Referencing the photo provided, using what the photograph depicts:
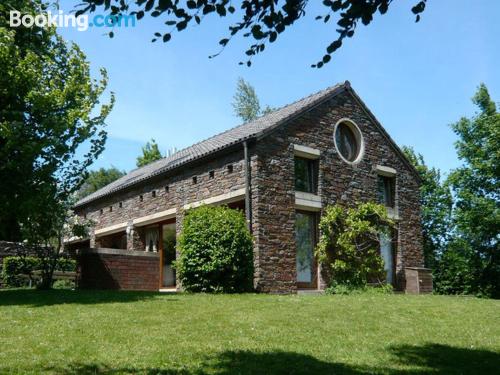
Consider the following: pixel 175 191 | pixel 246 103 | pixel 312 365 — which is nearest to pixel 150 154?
pixel 246 103

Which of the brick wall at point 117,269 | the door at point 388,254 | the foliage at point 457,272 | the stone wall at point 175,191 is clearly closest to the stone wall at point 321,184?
the door at point 388,254

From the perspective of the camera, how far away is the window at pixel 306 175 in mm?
16938

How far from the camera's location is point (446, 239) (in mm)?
27969

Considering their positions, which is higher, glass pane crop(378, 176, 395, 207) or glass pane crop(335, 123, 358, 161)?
glass pane crop(335, 123, 358, 161)

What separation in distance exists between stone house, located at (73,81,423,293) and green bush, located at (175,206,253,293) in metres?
0.69

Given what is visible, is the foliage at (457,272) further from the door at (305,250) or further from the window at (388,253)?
the door at (305,250)

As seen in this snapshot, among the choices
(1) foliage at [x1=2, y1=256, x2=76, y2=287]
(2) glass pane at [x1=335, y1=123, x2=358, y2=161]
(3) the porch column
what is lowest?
(1) foliage at [x1=2, y1=256, x2=76, y2=287]

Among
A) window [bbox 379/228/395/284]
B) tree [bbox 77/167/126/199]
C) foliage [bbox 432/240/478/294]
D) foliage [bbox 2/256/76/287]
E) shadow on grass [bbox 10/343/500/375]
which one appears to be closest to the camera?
shadow on grass [bbox 10/343/500/375]

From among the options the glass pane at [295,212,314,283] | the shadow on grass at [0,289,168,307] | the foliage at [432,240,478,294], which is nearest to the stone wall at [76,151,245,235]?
the glass pane at [295,212,314,283]

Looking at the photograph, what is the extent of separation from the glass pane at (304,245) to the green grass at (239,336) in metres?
4.47

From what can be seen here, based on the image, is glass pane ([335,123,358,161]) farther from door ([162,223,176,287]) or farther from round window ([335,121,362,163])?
door ([162,223,176,287])

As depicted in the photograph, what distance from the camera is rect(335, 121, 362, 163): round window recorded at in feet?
61.2

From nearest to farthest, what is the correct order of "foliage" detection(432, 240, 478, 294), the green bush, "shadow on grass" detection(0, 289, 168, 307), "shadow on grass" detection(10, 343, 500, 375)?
1. "shadow on grass" detection(10, 343, 500, 375)
2. "shadow on grass" detection(0, 289, 168, 307)
3. the green bush
4. "foliage" detection(432, 240, 478, 294)

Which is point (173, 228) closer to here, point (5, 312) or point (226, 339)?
Answer: point (5, 312)
